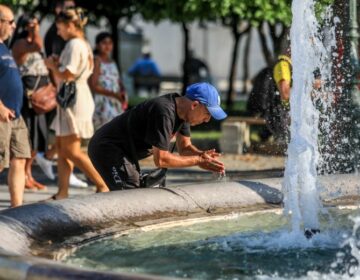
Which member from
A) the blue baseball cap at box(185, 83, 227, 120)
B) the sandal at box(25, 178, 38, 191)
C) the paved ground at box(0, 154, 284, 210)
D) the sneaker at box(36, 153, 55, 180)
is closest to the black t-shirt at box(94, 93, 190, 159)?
the blue baseball cap at box(185, 83, 227, 120)

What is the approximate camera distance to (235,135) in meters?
15.3

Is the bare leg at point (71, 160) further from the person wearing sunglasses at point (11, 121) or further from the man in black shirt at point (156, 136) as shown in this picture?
the man in black shirt at point (156, 136)

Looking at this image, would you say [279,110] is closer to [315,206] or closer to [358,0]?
[358,0]

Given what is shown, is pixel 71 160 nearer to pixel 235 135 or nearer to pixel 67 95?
pixel 67 95

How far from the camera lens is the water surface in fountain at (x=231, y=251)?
5836 millimetres

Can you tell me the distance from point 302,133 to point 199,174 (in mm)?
5276

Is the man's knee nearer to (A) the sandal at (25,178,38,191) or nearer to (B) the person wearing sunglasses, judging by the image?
(B) the person wearing sunglasses

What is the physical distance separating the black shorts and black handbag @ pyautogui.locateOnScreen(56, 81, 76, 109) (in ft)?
8.17

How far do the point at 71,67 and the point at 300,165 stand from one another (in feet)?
9.38

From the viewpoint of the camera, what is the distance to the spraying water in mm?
7297

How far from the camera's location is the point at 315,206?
7328 millimetres

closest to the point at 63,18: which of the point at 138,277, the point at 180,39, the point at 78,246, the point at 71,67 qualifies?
the point at 71,67

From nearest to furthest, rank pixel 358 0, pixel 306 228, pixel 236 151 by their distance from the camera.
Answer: pixel 306 228 < pixel 358 0 < pixel 236 151

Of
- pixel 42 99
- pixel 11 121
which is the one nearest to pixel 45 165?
pixel 42 99
